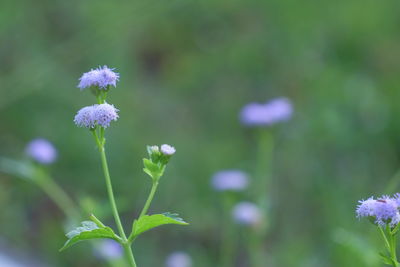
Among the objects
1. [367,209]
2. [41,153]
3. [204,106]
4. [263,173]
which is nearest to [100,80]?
[367,209]

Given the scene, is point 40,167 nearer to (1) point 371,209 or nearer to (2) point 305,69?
Answer: (1) point 371,209

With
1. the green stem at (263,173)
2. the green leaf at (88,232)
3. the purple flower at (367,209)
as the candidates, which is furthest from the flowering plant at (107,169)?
the green stem at (263,173)

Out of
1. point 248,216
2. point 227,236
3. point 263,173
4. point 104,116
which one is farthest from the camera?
point 227,236

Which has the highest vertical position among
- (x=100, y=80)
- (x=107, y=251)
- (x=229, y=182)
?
(x=229, y=182)

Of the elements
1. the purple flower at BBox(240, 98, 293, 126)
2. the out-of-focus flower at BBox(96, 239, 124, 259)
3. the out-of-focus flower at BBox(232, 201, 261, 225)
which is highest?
the purple flower at BBox(240, 98, 293, 126)

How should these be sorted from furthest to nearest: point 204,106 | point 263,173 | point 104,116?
point 204,106, point 263,173, point 104,116

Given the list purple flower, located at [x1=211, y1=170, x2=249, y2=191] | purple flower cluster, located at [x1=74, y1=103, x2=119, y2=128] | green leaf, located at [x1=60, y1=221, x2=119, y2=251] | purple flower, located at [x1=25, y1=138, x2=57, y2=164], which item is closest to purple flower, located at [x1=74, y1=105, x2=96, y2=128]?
purple flower cluster, located at [x1=74, y1=103, x2=119, y2=128]

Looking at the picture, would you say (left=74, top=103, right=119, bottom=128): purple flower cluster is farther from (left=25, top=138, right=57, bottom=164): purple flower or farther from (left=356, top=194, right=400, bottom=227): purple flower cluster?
(left=25, top=138, right=57, bottom=164): purple flower

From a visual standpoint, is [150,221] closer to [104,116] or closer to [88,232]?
[88,232]
